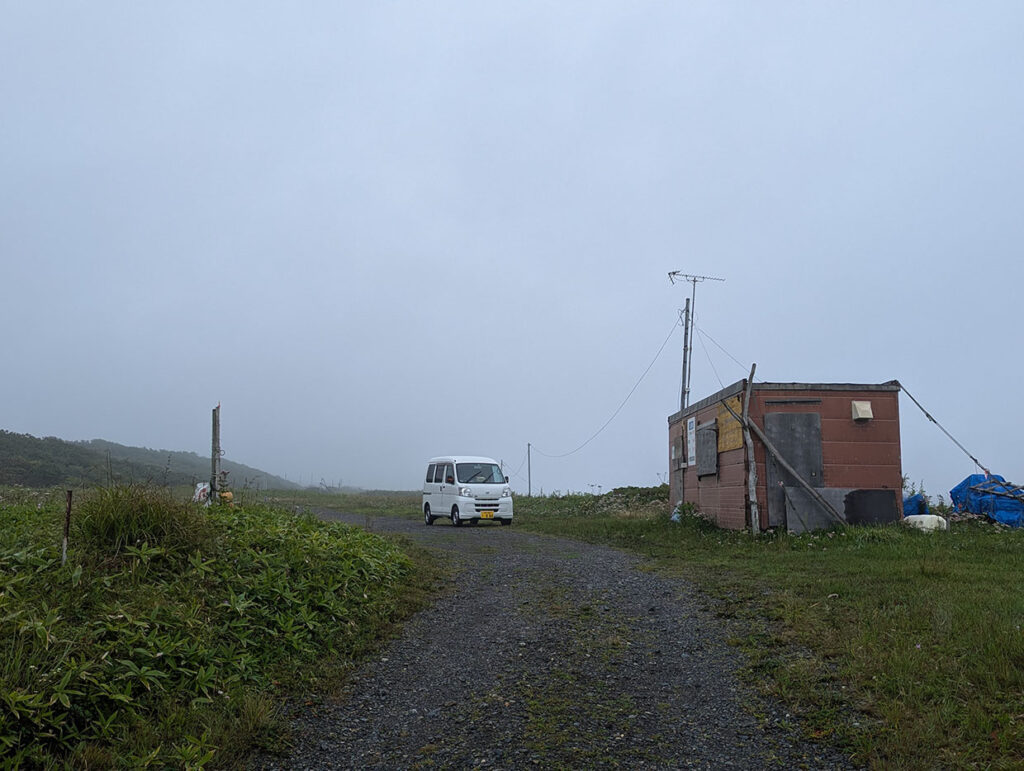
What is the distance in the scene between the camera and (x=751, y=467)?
13.7 meters

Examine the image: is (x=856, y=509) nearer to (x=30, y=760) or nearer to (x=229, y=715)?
(x=229, y=715)

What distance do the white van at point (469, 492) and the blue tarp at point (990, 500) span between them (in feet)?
33.9

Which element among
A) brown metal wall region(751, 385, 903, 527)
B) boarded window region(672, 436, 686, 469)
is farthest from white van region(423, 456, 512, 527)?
brown metal wall region(751, 385, 903, 527)

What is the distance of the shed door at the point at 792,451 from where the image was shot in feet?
45.1

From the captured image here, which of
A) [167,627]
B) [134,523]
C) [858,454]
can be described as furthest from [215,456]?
[858,454]

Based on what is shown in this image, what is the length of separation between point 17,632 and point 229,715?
1.46 meters

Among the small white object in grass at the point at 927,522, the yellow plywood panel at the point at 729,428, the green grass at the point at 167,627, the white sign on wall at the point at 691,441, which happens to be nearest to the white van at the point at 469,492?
the white sign on wall at the point at 691,441

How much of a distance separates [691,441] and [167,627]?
14098mm

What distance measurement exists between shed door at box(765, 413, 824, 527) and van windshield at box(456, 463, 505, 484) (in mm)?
7822

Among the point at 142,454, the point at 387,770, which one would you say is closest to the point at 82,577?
the point at 387,770

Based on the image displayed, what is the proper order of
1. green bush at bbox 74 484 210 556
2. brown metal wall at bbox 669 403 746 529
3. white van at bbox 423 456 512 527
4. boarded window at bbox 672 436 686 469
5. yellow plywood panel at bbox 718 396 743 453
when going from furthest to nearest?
white van at bbox 423 456 512 527
boarded window at bbox 672 436 686 469
yellow plywood panel at bbox 718 396 743 453
brown metal wall at bbox 669 403 746 529
green bush at bbox 74 484 210 556

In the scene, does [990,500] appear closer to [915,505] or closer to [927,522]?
[915,505]

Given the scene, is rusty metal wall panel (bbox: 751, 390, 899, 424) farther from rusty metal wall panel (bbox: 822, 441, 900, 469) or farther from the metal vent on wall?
rusty metal wall panel (bbox: 822, 441, 900, 469)

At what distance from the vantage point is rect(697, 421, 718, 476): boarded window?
51.4 ft
